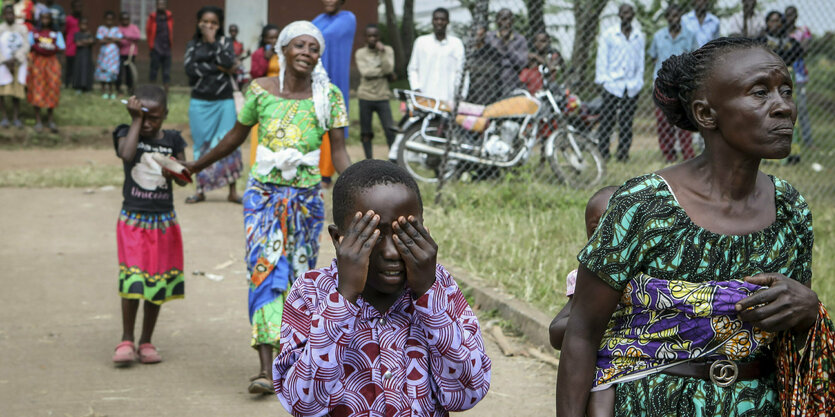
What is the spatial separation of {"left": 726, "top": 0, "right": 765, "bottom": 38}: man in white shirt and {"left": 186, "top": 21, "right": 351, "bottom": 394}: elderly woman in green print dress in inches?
239

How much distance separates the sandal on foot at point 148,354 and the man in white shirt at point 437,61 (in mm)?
6232

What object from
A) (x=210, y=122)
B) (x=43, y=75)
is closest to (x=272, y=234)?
(x=210, y=122)

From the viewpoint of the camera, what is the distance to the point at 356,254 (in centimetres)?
238

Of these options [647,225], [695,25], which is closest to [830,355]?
[647,225]

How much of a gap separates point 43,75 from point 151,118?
11.4m

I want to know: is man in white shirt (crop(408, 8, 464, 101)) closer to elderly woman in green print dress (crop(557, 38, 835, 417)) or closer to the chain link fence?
the chain link fence

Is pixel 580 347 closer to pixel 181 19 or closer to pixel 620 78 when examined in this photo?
pixel 620 78

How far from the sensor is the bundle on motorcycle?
10320 mm

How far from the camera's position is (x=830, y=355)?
2324 millimetres

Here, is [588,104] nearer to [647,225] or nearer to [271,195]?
[271,195]

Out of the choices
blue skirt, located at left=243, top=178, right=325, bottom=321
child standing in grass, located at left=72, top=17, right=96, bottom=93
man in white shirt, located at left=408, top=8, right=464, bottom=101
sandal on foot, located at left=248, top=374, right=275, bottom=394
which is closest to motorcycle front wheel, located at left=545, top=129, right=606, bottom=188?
man in white shirt, located at left=408, top=8, right=464, bottom=101

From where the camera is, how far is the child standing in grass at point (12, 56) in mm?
14906

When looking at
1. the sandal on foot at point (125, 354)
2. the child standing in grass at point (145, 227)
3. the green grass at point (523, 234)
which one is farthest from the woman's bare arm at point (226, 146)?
the green grass at point (523, 234)

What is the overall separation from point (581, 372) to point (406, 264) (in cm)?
51
